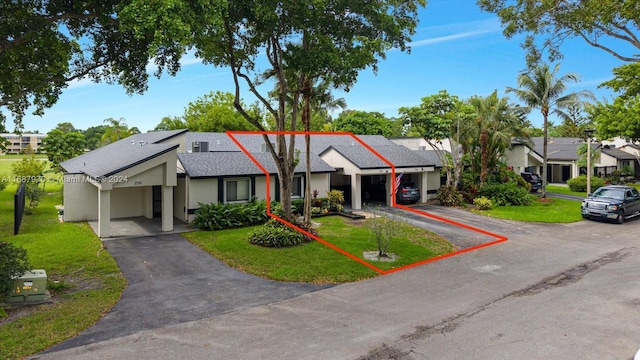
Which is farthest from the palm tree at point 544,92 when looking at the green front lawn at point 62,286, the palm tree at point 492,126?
the green front lawn at point 62,286

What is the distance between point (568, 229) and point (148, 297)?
1868 cm

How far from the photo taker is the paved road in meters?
7.16

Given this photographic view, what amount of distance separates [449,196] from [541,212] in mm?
5236

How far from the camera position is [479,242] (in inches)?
650

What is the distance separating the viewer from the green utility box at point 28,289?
30.3ft

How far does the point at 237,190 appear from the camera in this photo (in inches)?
827

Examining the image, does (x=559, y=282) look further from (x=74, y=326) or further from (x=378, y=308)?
(x=74, y=326)

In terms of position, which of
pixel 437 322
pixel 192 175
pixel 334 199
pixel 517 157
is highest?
pixel 517 157

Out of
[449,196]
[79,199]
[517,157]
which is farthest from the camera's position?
[517,157]

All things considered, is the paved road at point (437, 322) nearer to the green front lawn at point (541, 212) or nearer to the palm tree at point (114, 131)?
the green front lawn at point (541, 212)

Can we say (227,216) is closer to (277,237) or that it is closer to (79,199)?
(277,237)

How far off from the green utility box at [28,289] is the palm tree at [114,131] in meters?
31.6

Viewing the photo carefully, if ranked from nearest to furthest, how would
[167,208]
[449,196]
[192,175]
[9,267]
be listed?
[9,267]
[167,208]
[192,175]
[449,196]

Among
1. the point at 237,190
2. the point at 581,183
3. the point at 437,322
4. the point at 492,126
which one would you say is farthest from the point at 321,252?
the point at 581,183
